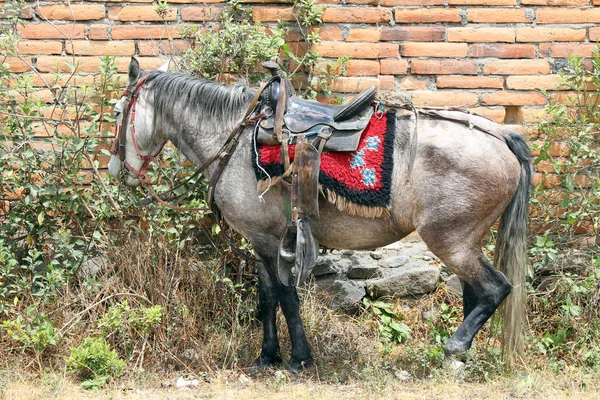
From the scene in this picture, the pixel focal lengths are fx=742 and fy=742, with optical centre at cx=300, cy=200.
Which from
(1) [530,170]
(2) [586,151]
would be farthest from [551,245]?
(1) [530,170]

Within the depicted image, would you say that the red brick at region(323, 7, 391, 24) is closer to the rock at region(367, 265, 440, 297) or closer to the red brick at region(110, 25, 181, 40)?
the red brick at region(110, 25, 181, 40)

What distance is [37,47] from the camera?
19.0ft

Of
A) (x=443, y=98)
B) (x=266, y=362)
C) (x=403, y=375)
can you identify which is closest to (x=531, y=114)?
(x=443, y=98)

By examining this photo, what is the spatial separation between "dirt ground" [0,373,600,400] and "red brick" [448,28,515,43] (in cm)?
256

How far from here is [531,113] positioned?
226 inches

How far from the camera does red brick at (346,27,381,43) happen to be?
18.7 feet

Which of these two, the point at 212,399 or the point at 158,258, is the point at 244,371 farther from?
the point at 158,258

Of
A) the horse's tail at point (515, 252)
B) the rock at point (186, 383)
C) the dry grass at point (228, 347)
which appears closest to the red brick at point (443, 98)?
the horse's tail at point (515, 252)

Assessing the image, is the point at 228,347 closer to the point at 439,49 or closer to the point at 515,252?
the point at 515,252

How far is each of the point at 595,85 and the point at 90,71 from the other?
3909mm

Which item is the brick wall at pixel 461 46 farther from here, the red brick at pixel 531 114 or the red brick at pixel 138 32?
the red brick at pixel 138 32

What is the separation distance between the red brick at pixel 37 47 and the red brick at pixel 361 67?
2.29 m

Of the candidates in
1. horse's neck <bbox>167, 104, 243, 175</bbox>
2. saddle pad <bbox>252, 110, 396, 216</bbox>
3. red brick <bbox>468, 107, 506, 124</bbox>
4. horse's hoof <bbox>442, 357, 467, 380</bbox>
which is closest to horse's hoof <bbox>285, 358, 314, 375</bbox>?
horse's hoof <bbox>442, 357, 467, 380</bbox>

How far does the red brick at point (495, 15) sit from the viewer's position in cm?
568
